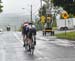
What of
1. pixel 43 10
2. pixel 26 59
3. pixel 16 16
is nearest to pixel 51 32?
pixel 26 59

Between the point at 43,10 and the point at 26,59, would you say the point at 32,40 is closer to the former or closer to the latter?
the point at 26,59

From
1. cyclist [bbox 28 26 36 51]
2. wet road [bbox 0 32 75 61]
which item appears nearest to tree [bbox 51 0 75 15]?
wet road [bbox 0 32 75 61]

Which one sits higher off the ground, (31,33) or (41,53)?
(31,33)

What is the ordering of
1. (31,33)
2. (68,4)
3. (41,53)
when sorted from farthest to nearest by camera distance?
(68,4) < (41,53) < (31,33)

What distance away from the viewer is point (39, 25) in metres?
109

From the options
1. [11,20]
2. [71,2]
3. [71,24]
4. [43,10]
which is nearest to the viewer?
[71,2]

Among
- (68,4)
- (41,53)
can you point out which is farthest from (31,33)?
(68,4)

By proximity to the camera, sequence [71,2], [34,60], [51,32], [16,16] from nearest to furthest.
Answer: [34,60] < [71,2] < [51,32] < [16,16]

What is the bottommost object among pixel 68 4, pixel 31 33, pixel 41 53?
pixel 41 53

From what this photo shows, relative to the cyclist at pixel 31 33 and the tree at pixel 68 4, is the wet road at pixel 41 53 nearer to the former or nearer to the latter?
the cyclist at pixel 31 33

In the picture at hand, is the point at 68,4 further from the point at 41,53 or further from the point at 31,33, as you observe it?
the point at 31,33

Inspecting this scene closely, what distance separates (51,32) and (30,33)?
112 feet

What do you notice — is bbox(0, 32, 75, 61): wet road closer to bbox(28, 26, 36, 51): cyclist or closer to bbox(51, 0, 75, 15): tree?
bbox(28, 26, 36, 51): cyclist

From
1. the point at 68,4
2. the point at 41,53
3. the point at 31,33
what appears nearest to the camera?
the point at 31,33
